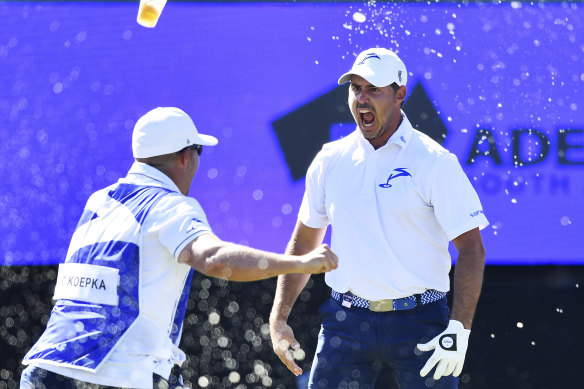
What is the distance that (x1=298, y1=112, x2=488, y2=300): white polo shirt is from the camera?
11.8ft

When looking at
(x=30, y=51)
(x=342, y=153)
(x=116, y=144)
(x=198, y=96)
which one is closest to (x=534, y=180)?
(x=342, y=153)

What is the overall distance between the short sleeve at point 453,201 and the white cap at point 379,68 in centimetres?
41

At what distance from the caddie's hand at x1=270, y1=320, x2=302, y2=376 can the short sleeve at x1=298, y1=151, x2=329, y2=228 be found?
1.41 feet

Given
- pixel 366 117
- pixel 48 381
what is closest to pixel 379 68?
pixel 366 117

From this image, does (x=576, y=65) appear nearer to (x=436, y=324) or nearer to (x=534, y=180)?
(x=534, y=180)

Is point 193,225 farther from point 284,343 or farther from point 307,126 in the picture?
point 307,126

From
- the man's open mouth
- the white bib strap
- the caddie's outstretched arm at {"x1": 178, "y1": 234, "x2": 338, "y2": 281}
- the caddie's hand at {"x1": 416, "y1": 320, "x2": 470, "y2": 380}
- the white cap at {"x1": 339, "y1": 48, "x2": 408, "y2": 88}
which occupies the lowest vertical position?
the caddie's hand at {"x1": 416, "y1": 320, "x2": 470, "y2": 380}

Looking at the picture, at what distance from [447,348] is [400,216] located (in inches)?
20.7

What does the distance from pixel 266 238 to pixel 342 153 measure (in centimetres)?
101

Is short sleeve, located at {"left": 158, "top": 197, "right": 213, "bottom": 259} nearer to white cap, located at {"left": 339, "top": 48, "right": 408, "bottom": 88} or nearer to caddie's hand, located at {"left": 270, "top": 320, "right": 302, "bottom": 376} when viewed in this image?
caddie's hand, located at {"left": 270, "top": 320, "right": 302, "bottom": 376}

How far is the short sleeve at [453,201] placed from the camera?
3.56 metres

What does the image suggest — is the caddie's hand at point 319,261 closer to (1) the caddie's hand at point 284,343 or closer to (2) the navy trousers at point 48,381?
(2) the navy trousers at point 48,381

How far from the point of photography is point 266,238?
475cm

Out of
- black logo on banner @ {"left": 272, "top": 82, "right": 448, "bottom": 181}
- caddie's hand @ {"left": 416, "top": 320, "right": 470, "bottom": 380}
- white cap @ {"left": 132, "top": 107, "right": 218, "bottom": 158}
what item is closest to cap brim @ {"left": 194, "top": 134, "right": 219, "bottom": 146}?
white cap @ {"left": 132, "top": 107, "right": 218, "bottom": 158}
